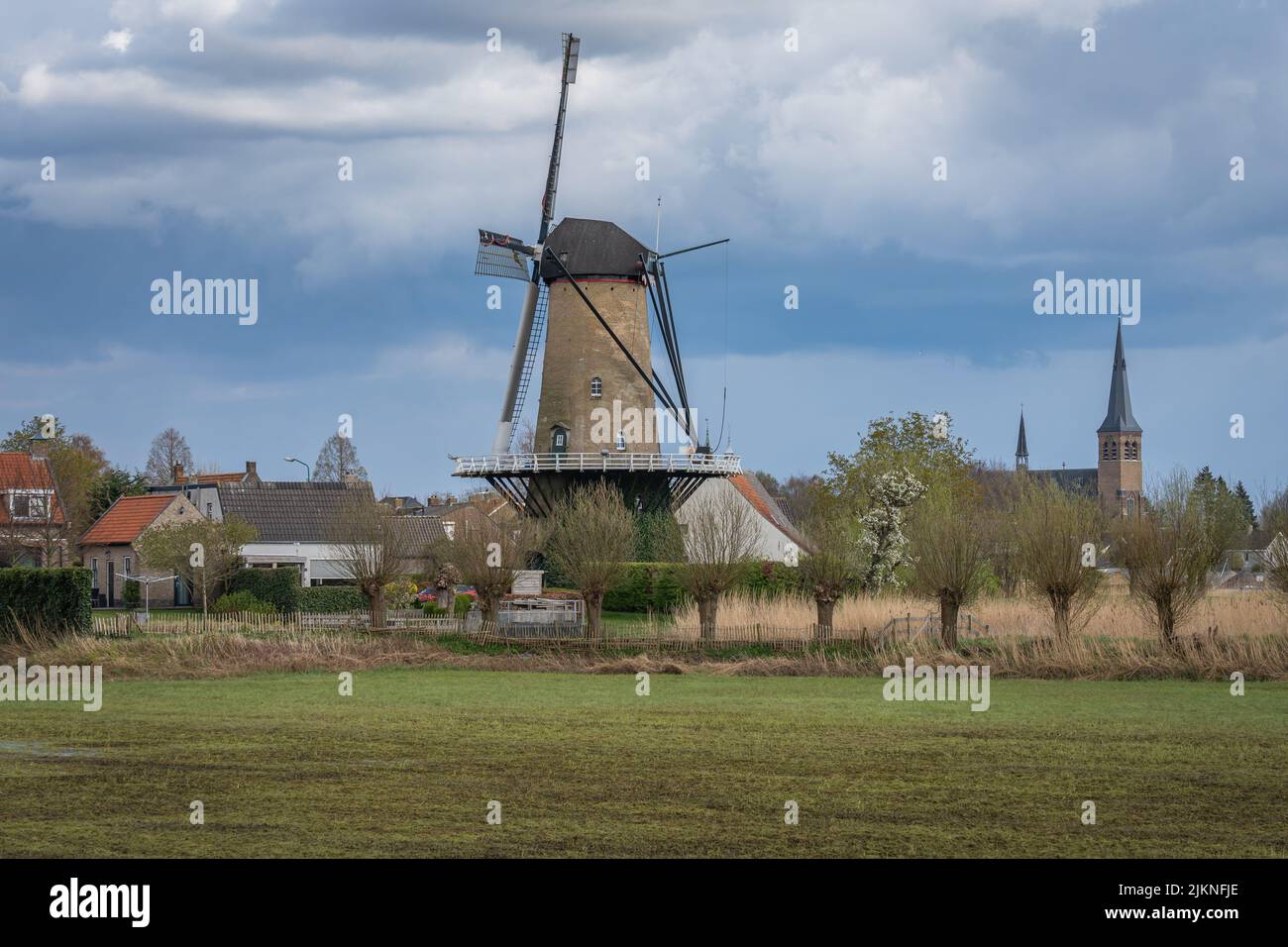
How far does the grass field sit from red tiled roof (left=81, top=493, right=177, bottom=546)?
35.6 m

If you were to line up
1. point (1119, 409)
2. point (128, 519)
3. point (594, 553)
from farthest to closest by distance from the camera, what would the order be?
point (1119, 409)
point (128, 519)
point (594, 553)

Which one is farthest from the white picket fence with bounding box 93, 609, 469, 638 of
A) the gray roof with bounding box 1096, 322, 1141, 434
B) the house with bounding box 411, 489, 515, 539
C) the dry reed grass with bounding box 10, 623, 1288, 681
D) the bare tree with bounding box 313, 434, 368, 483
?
the gray roof with bounding box 1096, 322, 1141, 434

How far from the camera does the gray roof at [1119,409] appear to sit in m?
137

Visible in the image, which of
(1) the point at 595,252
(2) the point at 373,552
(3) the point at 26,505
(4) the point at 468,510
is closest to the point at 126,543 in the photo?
(3) the point at 26,505

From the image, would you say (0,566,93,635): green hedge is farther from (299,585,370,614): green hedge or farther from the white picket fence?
(299,585,370,614): green hedge

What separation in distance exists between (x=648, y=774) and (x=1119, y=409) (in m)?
136

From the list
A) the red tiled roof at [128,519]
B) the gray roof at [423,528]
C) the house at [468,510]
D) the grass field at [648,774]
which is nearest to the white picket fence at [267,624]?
the house at [468,510]

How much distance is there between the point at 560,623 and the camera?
33.1m

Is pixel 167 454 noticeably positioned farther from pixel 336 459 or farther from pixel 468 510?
pixel 468 510

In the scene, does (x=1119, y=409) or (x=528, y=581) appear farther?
(x=1119, y=409)

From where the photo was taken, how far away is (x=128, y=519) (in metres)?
59.4

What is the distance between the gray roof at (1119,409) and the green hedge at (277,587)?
103539 mm

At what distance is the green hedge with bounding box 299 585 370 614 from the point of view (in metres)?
42.3
